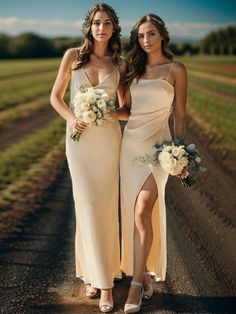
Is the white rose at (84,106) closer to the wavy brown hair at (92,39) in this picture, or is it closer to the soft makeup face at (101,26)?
the wavy brown hair at (92,39)

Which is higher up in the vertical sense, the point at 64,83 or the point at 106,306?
the point at 64,83

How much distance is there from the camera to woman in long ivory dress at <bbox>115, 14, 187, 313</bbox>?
4949 millimetres

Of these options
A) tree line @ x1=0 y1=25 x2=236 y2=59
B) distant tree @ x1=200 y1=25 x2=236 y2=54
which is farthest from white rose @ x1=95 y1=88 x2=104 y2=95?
distant tree @ x1=200 y1=25 x2=236 y2=54

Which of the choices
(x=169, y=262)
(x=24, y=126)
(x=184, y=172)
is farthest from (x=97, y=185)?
(x=24, y=126)

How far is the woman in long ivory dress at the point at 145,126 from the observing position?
16.2ft

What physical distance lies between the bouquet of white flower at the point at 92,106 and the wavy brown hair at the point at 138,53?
1.28 ft

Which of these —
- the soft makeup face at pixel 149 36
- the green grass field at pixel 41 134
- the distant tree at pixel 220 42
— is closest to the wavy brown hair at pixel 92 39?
the soft makeup face at pixel 149 36

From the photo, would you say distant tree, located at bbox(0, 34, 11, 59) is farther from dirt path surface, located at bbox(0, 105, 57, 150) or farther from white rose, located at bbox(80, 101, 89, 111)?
white rose, located at bbox(80, 101, 89, 111)

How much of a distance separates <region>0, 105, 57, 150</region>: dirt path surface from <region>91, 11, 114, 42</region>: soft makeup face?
879 cm

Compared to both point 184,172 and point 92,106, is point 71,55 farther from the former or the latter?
point 184,172

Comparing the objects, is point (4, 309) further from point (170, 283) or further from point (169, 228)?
point (169, 228)

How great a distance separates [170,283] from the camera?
17.8 ft

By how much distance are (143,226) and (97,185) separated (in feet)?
1.88

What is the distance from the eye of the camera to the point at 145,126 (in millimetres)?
5000
